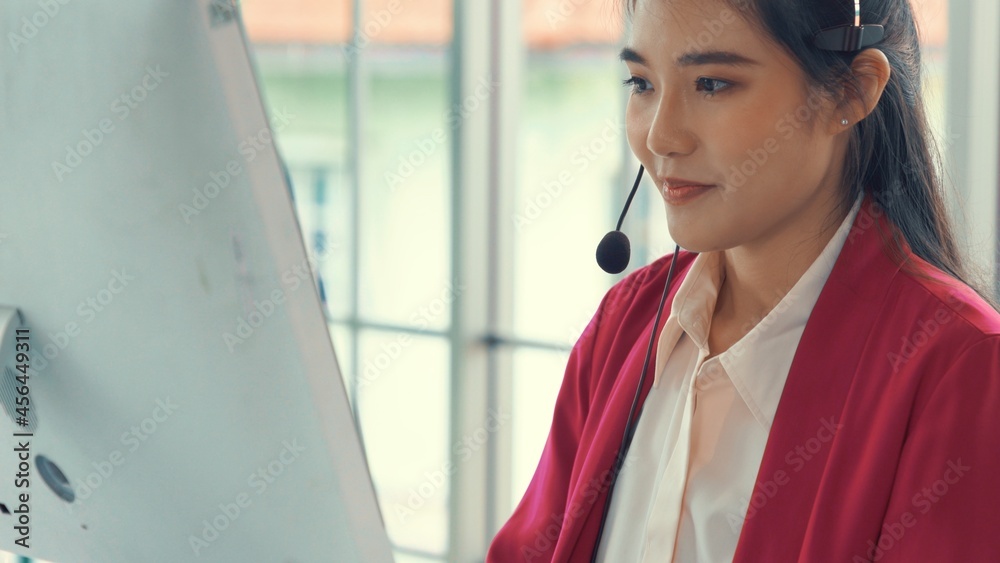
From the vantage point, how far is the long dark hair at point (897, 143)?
2.95 ft

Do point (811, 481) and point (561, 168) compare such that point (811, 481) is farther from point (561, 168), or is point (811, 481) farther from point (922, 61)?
point (561, 168)

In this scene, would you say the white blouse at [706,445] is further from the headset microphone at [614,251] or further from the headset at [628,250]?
the headset microphone at [614,251]

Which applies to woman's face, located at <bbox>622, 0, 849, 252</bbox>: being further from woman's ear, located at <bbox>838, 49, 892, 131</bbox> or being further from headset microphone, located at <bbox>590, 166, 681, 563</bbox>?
headset microphone, located at <bbox>590, 166, 681, 563</bbox>

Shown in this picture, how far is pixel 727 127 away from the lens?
90 cm

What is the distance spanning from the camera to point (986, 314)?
32.6 inches

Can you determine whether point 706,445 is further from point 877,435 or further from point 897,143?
point 897,143

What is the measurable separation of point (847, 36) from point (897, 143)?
0.15 metres

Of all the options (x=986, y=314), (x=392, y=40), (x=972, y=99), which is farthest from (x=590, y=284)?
(x=986, y=314)

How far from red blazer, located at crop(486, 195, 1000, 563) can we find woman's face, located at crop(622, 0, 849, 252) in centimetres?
9

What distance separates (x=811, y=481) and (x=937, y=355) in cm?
16

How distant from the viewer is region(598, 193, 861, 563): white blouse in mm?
948

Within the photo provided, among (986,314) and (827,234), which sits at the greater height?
(827,234)

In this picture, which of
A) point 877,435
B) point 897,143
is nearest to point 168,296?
point 877,435

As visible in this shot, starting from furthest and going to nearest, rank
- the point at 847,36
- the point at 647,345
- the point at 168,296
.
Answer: the point at 647,345 → the point at 847,36 → the point at 168,296
